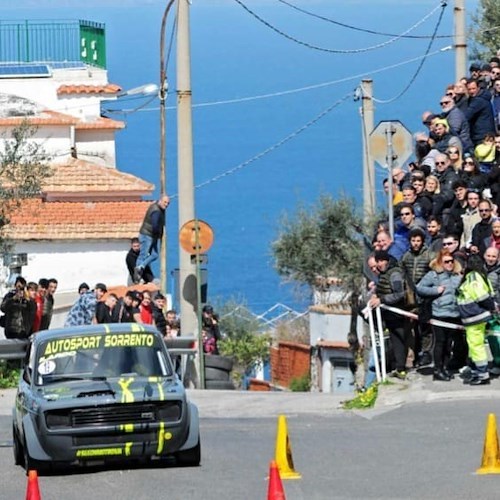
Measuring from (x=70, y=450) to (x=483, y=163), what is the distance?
466 inches

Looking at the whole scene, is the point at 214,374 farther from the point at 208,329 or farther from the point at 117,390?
the point at 117,390

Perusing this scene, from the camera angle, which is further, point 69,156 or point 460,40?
point 69,156

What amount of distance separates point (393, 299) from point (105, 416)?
244 inches

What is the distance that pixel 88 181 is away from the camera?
4825 centimetres

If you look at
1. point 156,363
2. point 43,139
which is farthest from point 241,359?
point 156,363

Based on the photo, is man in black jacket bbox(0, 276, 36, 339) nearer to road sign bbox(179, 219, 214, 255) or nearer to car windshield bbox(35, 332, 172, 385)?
road sign bbox(179, 219, 214, 255)

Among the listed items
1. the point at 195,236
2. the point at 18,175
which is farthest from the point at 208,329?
the point at 18,175

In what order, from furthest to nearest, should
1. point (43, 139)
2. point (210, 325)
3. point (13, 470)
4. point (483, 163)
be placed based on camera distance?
point (43, 139) → point (210, 325) → point (483, 163) → point (13, 470)

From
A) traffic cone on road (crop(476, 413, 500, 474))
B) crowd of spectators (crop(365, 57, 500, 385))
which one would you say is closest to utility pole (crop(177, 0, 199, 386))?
crowd of spectators (crop(365, 57, 500, 385))

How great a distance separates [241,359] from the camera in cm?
5981

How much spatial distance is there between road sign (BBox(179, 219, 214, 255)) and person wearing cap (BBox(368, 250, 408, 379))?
483 centimetres

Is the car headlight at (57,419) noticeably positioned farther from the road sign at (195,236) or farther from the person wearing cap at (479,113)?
the person wearing cap at (479,113)

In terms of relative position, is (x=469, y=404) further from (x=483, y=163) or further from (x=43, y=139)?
(x=43, y=139)

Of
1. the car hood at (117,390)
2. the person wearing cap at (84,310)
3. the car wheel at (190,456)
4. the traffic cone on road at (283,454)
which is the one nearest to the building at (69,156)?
the person wearing cap at (84,310)
